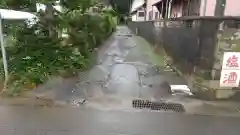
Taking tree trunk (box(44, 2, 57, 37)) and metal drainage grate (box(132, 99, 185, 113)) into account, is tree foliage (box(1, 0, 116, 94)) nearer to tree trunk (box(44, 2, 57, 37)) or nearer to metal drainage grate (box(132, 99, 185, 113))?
tree trunk (box(44, 2, 57, 37))

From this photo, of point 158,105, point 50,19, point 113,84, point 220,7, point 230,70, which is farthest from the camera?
point 113,84

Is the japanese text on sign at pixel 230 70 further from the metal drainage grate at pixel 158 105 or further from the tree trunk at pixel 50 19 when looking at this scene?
the tree trunk at pixel 50 19

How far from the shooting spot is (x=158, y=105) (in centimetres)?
596

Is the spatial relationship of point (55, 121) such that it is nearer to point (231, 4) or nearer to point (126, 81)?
point (126, 81)

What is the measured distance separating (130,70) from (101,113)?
4006 millimetres

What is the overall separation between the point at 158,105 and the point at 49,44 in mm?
3218

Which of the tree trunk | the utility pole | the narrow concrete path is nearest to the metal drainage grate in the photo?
the narrow concrete path

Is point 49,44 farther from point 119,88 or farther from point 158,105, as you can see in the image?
point 158,105

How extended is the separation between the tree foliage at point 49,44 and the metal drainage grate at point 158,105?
2130 millimetres

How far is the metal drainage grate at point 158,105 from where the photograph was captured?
227 inches

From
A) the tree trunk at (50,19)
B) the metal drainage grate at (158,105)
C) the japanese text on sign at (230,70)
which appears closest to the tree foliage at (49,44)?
the tree trunk at (50,19)

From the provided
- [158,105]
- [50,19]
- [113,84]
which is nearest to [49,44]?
[50,19]

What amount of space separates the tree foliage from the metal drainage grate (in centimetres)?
213

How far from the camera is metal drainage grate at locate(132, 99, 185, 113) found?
577 cm
